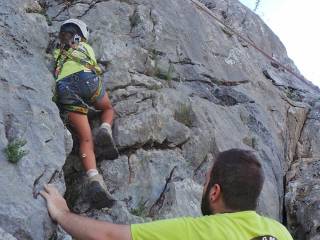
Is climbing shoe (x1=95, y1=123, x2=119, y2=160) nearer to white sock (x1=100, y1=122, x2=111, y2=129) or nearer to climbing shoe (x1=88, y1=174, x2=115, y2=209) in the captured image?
white sock (x1=100, y1=122, x2=111, y2=129)

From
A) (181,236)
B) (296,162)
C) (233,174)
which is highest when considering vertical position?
(233,174)

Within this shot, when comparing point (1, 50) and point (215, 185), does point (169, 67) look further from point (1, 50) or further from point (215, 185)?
point (215, 185)

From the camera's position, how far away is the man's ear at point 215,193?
4059 millimetres

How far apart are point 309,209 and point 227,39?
4.96 meters

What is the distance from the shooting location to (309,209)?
1009 cm

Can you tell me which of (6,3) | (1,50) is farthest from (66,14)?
(1,50)

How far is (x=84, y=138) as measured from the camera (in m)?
7.56

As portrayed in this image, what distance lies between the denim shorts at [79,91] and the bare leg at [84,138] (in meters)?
0.14

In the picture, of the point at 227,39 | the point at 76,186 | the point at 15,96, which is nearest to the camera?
the point at 15,96

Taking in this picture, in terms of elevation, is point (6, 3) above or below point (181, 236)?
below

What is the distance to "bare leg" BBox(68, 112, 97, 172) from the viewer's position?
733 cm

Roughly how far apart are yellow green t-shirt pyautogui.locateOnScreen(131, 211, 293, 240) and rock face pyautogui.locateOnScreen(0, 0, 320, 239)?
1.91 metres

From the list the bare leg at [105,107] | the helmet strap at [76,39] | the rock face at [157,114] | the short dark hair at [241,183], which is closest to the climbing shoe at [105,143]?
the rock face at [157,114]

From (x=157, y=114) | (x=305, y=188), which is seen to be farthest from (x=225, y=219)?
(x=305, y=188)
